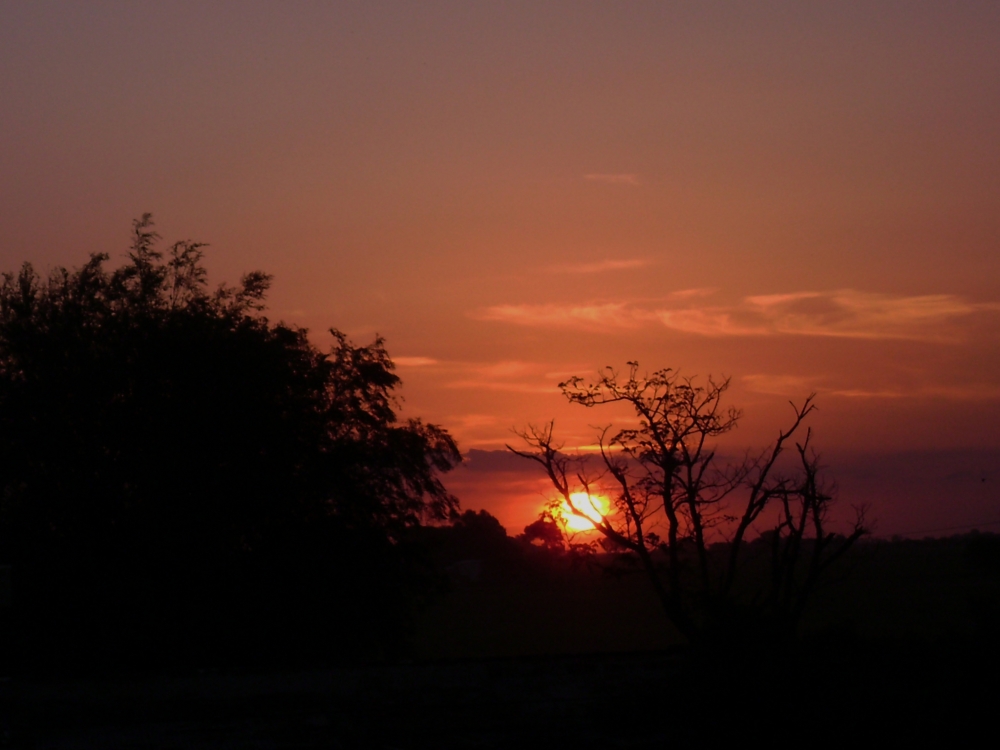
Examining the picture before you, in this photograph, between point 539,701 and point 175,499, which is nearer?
point 539,701

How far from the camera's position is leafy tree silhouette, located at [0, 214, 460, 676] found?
27.0 metres

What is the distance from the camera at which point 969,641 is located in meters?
17.4

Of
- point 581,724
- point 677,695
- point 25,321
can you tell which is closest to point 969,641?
point 677,695

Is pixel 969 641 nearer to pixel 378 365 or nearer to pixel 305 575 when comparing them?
pixel 305 575

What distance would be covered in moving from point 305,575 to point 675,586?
34.3 ft

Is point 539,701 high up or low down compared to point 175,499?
down

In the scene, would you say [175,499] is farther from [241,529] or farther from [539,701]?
[539,701]

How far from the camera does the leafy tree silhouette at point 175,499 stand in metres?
27.0

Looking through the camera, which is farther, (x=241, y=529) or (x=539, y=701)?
(x=241, y=529)

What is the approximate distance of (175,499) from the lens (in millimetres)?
27250

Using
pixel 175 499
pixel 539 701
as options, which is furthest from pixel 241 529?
pixel 539 701

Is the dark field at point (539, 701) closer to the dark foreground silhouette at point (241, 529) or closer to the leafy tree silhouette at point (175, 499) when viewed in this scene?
the dark foreground silhouette at point (241, 529)

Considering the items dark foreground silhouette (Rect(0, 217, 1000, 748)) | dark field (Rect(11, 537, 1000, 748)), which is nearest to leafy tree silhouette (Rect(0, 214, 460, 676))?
dark foreground silhouette (Rect(0, 217, 1000, 748))

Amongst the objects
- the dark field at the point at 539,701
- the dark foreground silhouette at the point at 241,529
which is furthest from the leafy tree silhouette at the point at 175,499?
the dark field at the point at 539,701
